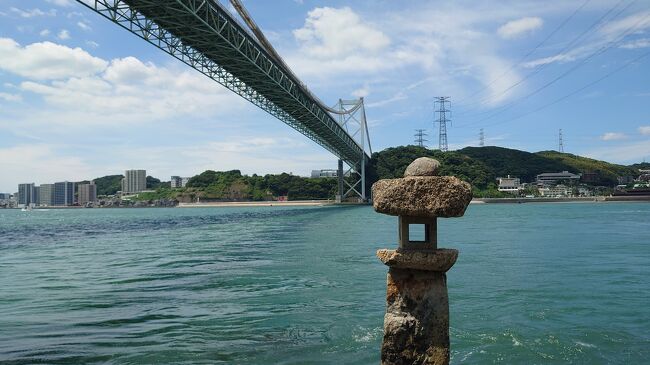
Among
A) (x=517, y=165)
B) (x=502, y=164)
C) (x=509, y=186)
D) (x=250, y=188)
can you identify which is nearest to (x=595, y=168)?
(x=517, y=165)

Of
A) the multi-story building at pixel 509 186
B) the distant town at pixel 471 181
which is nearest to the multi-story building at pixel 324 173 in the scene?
the distant town at pixel 471 181

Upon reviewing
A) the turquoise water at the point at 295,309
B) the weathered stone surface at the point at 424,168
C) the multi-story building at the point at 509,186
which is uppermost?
the multi-story building at the point at 509,186

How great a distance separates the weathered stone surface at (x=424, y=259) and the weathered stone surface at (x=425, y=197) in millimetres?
262

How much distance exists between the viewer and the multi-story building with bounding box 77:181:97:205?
146750 mm

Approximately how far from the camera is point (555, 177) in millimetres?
117500

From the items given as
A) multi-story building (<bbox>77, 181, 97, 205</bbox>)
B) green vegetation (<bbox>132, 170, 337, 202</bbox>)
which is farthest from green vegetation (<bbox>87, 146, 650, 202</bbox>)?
multi-story building (<bbox>77, 181, 97, 205</bbox>)

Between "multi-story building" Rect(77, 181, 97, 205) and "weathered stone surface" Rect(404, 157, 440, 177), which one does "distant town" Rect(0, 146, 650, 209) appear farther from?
"weathered stone surface" Rect(404, 157, 440, 177)

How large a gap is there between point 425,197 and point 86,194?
15937 cm

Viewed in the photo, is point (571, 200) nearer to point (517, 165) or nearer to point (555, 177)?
point (555, 177)

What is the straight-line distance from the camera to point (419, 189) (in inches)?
→ 137

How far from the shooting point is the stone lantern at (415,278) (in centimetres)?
350

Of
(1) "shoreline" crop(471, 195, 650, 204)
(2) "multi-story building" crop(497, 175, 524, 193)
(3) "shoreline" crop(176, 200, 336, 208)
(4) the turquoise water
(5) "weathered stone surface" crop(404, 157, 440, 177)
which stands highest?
(2) "multi-story building" crop(497, 175, 524, 193)

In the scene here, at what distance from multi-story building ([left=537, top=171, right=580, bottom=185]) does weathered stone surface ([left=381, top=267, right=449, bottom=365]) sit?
401 ft

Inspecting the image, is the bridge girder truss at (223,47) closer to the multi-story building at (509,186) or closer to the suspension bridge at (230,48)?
the suspension bridge at (230,48)
